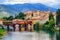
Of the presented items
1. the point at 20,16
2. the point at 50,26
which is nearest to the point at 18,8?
the point at 20,16

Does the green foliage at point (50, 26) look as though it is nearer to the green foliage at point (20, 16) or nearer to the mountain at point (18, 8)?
the mountain at point (18, 8)

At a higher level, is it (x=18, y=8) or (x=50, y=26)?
(x=18, y=8)

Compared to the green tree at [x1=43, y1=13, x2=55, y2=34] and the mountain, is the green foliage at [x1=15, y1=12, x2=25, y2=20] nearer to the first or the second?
the mountain

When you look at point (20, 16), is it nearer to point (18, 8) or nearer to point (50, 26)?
point (18, 8)

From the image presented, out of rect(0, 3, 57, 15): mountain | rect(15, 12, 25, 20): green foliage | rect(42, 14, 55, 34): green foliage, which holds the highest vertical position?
rect(0, 3, 57, 15): mountain

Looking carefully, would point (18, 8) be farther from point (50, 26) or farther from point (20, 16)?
point (50, 26)

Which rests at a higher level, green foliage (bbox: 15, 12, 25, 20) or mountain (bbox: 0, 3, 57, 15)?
mountain (bbox: 0, 3, 57, 15)

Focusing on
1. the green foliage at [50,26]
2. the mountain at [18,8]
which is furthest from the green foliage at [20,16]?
the green foliage at [50,26]

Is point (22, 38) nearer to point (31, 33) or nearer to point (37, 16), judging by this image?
point (31, 33)

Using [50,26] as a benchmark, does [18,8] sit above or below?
above

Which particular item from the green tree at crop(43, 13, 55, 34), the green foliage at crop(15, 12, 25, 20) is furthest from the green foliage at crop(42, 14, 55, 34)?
the green foliage at crop(15, 12, 25, 20)

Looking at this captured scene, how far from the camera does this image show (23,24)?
1.17 meters

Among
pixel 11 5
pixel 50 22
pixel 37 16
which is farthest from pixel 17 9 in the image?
pixel 50 22

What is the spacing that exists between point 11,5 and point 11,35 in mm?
271
